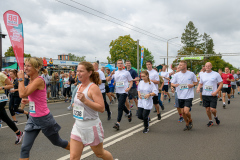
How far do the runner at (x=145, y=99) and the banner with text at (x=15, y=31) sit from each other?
3.04 meters

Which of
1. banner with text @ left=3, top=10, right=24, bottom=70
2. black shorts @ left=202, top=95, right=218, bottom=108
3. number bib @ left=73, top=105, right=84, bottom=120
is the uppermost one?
banner with text @ left=3, top=10, right=24, bottom=70

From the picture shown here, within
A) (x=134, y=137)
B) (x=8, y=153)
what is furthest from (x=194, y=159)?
(x=8, y=153)

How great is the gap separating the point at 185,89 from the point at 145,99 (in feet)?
3.88

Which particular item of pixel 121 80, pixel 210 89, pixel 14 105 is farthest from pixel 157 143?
pixel 14 105

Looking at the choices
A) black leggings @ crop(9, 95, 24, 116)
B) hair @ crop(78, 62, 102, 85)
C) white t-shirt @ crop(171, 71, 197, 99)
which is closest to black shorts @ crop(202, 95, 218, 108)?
white t-shirt @ crop(171, 71, 197, 99)

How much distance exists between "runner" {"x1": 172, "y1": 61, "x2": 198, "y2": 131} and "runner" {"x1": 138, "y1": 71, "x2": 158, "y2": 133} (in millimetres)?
810

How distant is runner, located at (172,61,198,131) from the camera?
600cm

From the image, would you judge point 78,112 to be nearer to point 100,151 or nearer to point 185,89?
point 100,151

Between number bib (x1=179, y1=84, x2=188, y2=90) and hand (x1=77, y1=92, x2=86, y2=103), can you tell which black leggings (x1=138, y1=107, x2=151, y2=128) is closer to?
number bib (x1=179, y1=84, x2=188, y2=90)

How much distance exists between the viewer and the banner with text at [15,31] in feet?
12.5

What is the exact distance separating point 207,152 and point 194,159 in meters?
0.51

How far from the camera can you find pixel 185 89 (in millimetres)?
6094

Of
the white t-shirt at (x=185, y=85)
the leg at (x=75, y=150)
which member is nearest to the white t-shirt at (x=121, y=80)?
the white t-shirt at (x=185, y=85)

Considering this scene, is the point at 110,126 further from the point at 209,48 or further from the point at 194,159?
the point at 209,48
